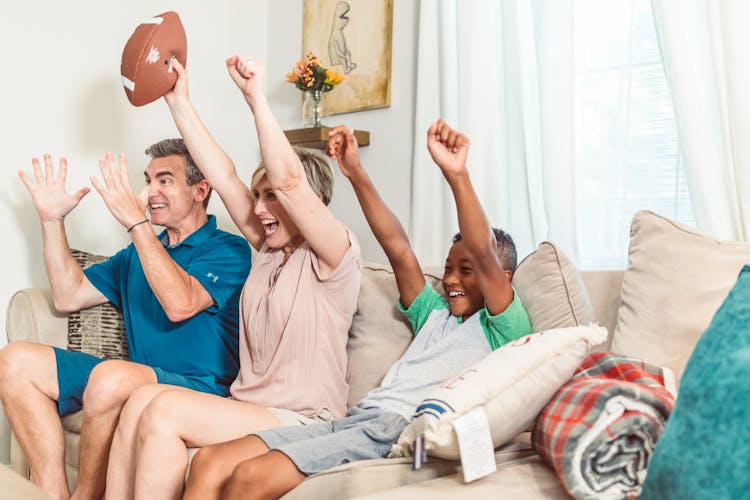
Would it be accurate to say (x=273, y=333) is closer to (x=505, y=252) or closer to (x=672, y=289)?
(x=505, y=252)

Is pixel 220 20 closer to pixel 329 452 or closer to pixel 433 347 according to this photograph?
pixel 433 347

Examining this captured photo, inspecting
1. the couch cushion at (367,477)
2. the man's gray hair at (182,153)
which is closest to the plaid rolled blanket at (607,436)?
the couch cushion at (367,477)

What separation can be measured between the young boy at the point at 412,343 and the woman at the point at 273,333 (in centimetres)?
12

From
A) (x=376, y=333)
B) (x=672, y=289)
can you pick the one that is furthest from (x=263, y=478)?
(x=672, y=289)

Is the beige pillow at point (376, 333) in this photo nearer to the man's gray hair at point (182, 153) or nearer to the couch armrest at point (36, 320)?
the man's gray hair at point (182, 153)

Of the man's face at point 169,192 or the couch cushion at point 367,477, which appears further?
the man's face at point 169,192

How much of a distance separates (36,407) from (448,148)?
133cm

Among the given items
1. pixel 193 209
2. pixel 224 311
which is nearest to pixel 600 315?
pixel 224 311

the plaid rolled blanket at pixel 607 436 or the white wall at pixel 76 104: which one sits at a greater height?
the white wall at pixel 76 104

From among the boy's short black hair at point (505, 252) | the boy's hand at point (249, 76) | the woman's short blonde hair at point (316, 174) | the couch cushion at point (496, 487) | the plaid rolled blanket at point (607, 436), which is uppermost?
the boy's hand at point (249, 76)

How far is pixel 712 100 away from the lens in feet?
6.56

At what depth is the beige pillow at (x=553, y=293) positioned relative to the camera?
66.2 inches

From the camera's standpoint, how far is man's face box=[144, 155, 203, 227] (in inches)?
89.3

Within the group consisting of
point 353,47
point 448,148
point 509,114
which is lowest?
point 448,148
